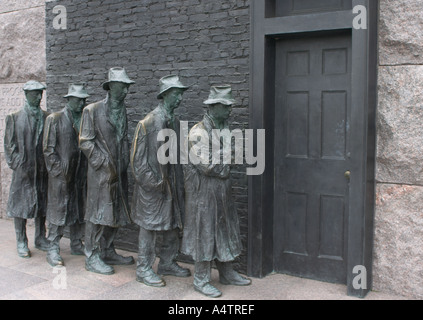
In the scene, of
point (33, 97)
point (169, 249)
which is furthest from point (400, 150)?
point (33, 97)

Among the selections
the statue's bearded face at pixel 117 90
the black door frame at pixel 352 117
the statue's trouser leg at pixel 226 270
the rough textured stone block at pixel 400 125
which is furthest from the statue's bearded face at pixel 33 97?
the rough textured stone block at pixel 400 125

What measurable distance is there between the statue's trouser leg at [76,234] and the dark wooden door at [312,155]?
2.53m

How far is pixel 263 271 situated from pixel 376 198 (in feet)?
4.88

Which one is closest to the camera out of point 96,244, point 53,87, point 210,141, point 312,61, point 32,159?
point 210,141

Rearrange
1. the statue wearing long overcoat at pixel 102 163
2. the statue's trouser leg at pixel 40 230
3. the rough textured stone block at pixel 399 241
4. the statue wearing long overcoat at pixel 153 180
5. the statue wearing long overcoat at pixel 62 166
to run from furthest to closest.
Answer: the statue's trouser leg at pixel 40 230
the statue wearing long overcoat at pixel 62 166
the statue wearing long overcoat at pixel 102 163
the statue wearing long overcoat at pixel 153 180
the rough textured stone block at pixel 399 241

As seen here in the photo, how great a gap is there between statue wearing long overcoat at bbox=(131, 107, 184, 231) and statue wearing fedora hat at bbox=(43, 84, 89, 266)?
1.11m

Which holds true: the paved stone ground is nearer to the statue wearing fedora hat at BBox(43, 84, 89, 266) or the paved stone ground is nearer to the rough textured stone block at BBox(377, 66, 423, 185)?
the statue wearing fedora hat at BBox(43, 84, 89, 266)

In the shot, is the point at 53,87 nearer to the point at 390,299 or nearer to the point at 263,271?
the point at 263,271

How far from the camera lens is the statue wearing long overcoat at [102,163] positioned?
580 centimetres

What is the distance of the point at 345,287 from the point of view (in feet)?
18.2

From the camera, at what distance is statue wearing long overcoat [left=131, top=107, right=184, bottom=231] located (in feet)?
17.9

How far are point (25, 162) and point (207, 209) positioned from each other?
275 centimetres

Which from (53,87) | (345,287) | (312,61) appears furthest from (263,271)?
(53,87)

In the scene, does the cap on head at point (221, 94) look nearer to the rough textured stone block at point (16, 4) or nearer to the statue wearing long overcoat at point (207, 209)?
the statue wearing long overcoat at point (207, 209)
